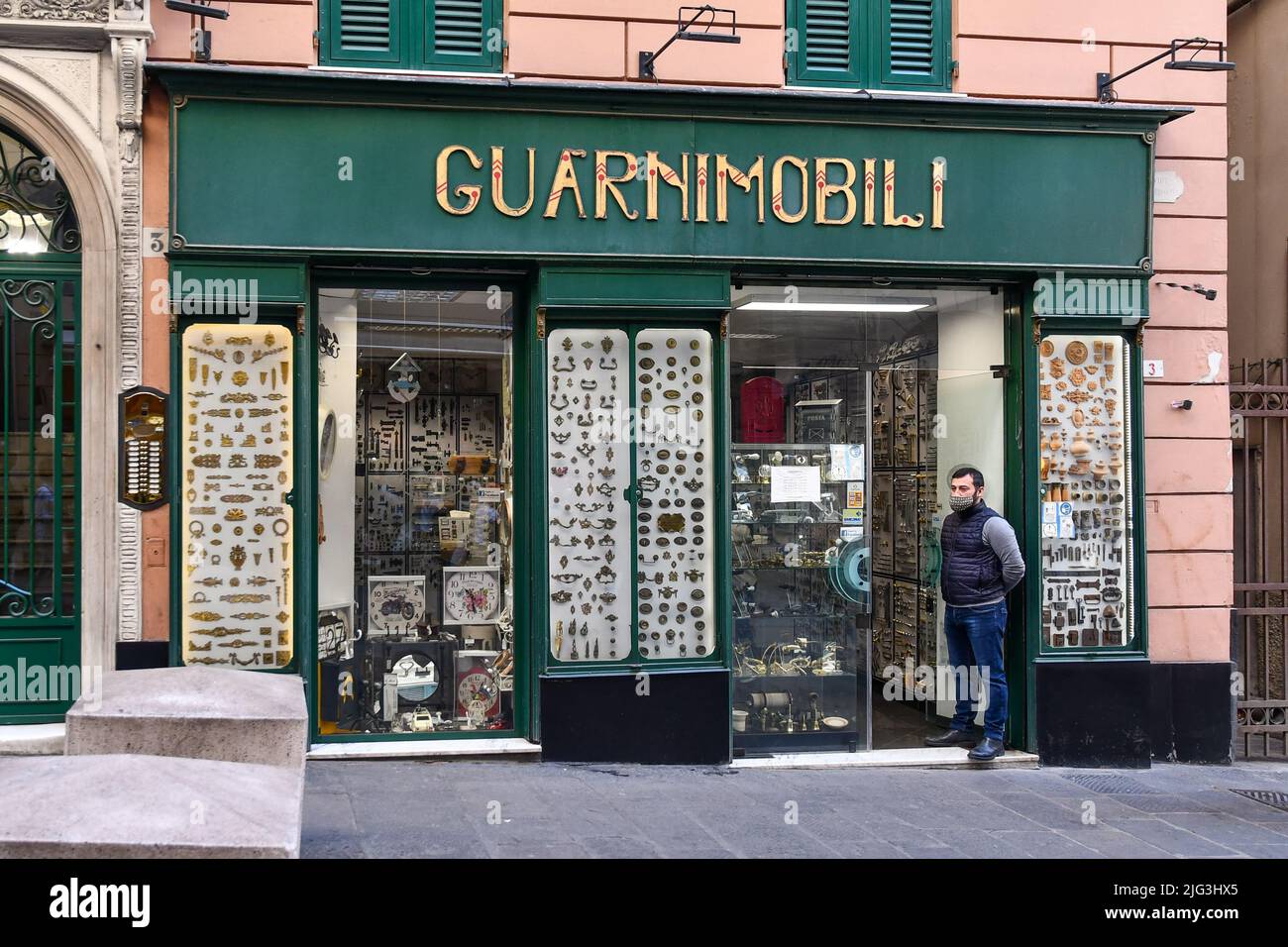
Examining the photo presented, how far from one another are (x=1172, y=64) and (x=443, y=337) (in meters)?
5.33

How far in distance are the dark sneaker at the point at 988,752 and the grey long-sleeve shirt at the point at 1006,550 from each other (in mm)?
958

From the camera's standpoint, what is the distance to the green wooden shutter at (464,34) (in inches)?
328

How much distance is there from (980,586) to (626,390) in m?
2.83

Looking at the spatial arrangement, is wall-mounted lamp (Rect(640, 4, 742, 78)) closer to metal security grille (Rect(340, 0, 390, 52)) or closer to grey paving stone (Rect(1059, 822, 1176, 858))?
metal security grille (Rect(340, 0, 390, 52))

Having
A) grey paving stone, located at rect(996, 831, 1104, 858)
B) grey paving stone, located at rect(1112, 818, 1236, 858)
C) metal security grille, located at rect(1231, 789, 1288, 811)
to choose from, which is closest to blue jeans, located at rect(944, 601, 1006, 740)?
grey paving stone, located at rect(1112, 818, 1236, 858)

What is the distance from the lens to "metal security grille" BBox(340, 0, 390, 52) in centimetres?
821

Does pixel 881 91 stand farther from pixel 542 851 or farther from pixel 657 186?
pixel 542 851

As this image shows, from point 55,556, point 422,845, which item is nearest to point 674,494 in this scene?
point 422,845

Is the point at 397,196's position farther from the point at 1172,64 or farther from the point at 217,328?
the point at 1172,64

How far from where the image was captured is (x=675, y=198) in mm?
8422

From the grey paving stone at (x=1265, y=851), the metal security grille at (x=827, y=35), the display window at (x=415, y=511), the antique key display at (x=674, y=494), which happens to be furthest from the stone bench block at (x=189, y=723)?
the metal security grille at (x=827, y=35)

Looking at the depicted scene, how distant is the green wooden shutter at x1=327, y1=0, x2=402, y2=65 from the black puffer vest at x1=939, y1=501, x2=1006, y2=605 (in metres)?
5.00

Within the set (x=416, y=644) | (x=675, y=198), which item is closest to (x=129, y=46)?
(x=675, y=198)

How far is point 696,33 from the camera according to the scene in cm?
848
